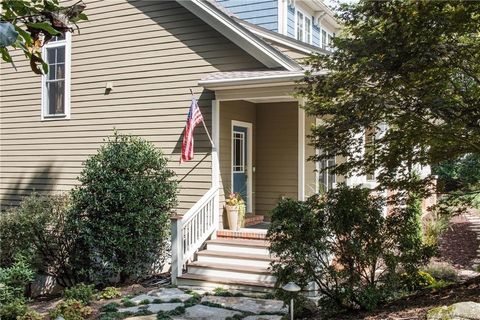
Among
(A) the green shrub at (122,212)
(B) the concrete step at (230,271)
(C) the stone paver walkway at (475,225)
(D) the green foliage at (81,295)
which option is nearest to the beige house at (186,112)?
(B) the concrete step at (230,271)

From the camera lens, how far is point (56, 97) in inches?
434

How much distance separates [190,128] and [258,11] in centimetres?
526

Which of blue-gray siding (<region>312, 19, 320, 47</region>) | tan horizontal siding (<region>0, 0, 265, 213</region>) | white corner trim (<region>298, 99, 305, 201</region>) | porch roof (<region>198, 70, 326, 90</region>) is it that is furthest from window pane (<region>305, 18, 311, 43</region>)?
white corner trim (<region>298, 99, 305, 201</region>)

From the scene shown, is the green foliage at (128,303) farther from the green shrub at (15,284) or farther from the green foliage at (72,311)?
the green shrub at (15,284)

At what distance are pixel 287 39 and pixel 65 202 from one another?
17.8ft

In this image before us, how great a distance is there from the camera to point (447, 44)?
4.04 meters

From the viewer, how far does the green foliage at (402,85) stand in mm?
3955

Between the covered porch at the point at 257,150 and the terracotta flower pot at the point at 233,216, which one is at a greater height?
the covered porch at the point at 257,150

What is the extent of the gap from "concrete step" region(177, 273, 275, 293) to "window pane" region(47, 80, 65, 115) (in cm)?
563

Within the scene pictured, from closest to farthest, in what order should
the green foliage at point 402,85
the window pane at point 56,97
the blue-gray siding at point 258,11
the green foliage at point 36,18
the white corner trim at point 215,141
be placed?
the green foliage at point 36,18 < the green foliage at point 402,85 < the white corner trim at point 215,141 < the window pane at point 56,97 < the blue-gray siding at point 258,11

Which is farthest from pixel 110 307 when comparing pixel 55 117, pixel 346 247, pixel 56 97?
pixel 56 97

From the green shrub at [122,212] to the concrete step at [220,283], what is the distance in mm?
973

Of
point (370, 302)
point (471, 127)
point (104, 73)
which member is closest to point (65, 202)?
point (104, 73)

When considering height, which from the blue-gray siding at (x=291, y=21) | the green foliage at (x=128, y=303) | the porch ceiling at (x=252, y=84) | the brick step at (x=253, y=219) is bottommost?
the green foliage at (x=128, y=303)
